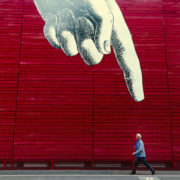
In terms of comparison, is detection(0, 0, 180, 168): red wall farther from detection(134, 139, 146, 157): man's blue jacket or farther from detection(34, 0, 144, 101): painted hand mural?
detection(134, 139, 146, 157): man's blue jacket

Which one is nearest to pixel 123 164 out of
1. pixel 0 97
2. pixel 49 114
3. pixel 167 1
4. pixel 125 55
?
pixel 49 114

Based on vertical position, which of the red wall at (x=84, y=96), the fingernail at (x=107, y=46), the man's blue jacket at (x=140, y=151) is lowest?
the man's blue jacket at (x=140, y=151)

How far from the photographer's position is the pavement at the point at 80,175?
5477mm

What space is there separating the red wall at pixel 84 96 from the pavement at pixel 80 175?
481 mm

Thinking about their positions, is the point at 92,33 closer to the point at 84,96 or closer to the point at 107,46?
the point at 107,46

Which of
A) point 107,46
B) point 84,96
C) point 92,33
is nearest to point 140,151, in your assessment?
point 84,96

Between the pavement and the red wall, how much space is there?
1.58 ft

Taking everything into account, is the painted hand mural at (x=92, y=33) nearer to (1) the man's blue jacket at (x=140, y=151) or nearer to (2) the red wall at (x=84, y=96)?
(2) the red wall at (x=84, y=96)

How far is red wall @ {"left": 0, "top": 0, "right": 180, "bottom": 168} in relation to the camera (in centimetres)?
676

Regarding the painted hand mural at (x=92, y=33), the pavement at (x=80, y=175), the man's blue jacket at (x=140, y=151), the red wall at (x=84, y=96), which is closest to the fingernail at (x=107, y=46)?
the painted hand mural at (x=92, y=33)

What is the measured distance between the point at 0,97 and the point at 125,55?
539 centimetres

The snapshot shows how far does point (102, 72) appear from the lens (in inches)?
287

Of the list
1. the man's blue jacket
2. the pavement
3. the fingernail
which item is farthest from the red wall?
the man's blue jacket

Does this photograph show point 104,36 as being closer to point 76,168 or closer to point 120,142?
point 120,142
